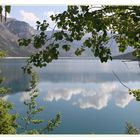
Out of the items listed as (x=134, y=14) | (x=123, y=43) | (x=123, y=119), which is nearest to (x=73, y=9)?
(x=134, y=14)

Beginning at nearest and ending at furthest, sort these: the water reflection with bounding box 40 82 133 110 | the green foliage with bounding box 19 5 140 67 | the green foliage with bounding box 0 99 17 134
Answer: the green foliage with bounding box 19 5 140 67, the green foliage with bounding box 0 99 17 134, the water reflection with bounding box 40 82 133 110

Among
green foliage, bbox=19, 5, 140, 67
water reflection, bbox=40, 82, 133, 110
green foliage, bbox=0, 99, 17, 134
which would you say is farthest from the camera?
water reflection, bbox=40, 82, 133, 110

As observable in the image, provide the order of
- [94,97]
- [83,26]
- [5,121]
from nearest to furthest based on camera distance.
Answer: [83,26], [5,121], [94,97]

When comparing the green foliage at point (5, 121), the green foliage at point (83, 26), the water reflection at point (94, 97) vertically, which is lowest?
the water reflection at point (94, 97)

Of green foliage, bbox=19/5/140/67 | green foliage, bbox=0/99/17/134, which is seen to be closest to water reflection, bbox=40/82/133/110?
green foliage, bbox=0/99/17/134

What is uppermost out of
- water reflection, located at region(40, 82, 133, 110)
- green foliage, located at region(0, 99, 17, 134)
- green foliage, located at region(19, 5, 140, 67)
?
green foliage, located at region(19, 5, 140, 67)

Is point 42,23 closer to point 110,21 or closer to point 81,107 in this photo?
point 110,21

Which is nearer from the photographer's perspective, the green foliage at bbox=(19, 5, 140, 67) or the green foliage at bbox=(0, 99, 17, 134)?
the green foliage at bbox=(19, 5, 140, 67)

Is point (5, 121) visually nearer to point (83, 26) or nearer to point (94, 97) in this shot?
point (83, 26)

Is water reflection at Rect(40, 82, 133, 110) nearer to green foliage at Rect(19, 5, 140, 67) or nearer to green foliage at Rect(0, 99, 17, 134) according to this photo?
green foliage at Rect(0, 99, 17, 134)

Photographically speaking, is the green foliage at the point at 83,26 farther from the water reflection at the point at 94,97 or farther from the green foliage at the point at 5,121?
the water reflection at the point at 94,97

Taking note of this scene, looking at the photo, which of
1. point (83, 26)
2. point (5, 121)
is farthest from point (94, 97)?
point (83, 26)

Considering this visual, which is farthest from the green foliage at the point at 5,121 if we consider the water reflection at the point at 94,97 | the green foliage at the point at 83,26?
the water reflection at the point at 94,97

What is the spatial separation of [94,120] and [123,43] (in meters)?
33.8
